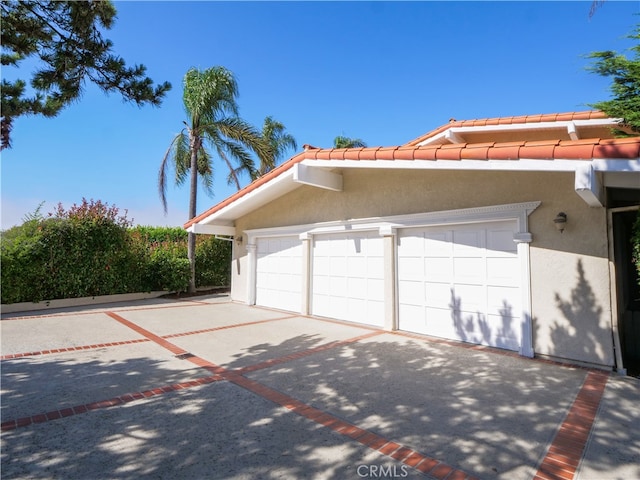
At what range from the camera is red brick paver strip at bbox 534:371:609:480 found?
295 centimetres

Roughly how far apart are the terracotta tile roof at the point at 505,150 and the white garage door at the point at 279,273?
2705 millimetres

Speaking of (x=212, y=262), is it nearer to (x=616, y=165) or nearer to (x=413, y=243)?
(x=413, y=243)

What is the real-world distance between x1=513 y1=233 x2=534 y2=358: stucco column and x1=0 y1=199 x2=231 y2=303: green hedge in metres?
13.6

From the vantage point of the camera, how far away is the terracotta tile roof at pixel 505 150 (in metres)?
4.36

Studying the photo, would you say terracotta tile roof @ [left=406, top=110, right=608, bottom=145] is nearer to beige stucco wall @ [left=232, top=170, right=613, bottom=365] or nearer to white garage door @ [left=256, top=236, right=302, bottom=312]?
beige stucco wall @ [left=232, top=170, right=613, bottom=365]

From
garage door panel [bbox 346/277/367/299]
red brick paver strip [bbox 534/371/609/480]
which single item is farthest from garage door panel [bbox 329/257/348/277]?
red brick paver strip [bbox 534/371/609/480]

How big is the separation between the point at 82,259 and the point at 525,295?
1393cm

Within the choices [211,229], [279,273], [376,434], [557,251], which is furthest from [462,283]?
[211,229]

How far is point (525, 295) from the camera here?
6238 mm

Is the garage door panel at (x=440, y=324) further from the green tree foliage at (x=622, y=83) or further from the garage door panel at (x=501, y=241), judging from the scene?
the green tree foliage at (x=622, y=83)

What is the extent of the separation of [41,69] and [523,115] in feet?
32.9

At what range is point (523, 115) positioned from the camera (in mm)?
8656

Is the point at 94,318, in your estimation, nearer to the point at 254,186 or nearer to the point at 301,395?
the point at 254,186

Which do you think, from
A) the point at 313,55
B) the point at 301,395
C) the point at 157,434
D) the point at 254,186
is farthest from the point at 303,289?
the point at 313,55
